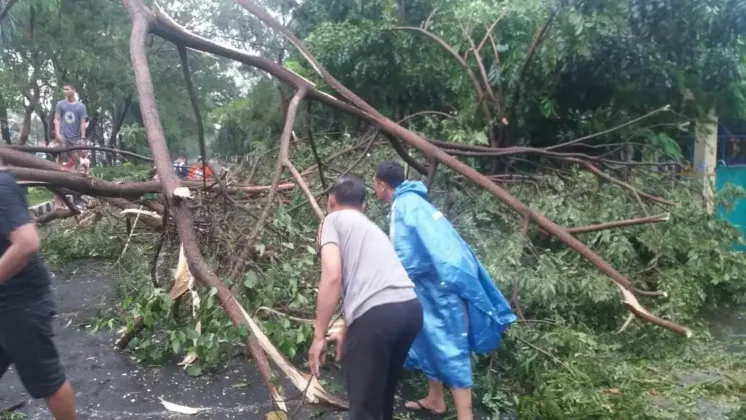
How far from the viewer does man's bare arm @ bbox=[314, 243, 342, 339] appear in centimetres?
282

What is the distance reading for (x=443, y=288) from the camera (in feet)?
11.4

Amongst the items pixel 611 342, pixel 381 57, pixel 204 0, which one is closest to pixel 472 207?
pixel 611 342

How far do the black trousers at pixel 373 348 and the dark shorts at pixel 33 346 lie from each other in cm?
132

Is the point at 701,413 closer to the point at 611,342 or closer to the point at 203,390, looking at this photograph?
the point at 611,342

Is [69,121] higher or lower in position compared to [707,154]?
higher

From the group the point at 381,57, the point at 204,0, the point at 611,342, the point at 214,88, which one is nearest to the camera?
the point at 611,342

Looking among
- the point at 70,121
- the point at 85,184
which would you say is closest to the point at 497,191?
the point at 85,184

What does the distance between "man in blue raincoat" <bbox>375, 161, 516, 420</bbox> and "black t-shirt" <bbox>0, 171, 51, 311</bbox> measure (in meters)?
1.69

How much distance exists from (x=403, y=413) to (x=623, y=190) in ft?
10.8

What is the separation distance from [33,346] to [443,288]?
1.92 meters

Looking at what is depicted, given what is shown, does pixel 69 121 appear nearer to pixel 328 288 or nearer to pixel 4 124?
pixel 328 288

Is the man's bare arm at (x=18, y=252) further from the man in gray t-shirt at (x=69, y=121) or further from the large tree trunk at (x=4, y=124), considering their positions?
the large tree trunk at (x=4, y=124)

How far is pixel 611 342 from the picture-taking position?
4945 millimetres

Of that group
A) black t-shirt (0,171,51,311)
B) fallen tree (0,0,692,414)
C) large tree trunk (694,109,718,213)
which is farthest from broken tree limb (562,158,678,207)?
black t-shirt (0,171,51,311)
